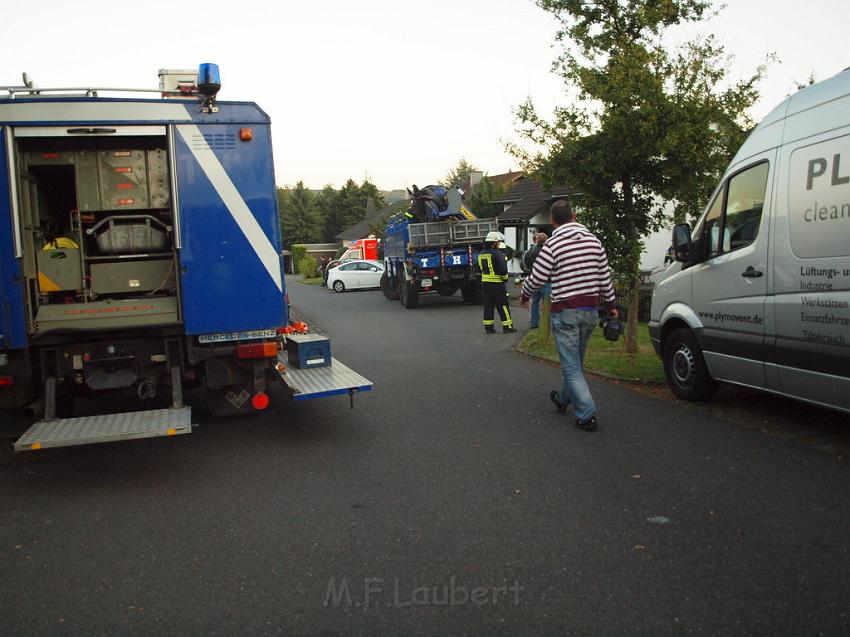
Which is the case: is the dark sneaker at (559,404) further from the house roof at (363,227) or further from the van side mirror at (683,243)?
the house roof at (363,227)

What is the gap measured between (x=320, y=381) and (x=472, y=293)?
1499 cm

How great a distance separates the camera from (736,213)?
6.60m

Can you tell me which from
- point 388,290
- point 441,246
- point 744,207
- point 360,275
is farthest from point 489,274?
point 360,275

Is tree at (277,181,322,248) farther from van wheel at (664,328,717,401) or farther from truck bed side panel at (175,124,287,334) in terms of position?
truck bed side panel at (175,124,287,334)

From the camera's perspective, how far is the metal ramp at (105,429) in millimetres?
5395

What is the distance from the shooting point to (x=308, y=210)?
89125mm

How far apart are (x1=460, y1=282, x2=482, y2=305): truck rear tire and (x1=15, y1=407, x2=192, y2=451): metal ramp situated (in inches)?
613

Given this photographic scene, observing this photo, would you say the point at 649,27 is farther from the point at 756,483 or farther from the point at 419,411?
the point at 756,483

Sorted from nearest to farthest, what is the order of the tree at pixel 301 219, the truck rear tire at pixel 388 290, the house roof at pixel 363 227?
the truck rear tire at pixel 388 290 → the house roof at pixel 363 227 → the tree at pixel 301 219

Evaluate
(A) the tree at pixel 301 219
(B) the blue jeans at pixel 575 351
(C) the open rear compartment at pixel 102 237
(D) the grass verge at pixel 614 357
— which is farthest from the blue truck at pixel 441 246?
(A) the tree at pixel 301 219

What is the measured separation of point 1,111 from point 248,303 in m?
2.32

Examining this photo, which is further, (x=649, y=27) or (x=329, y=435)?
(x=649, y=27)

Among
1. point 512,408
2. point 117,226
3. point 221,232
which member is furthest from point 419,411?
point 117,226

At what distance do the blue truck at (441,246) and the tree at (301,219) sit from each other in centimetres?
6892
